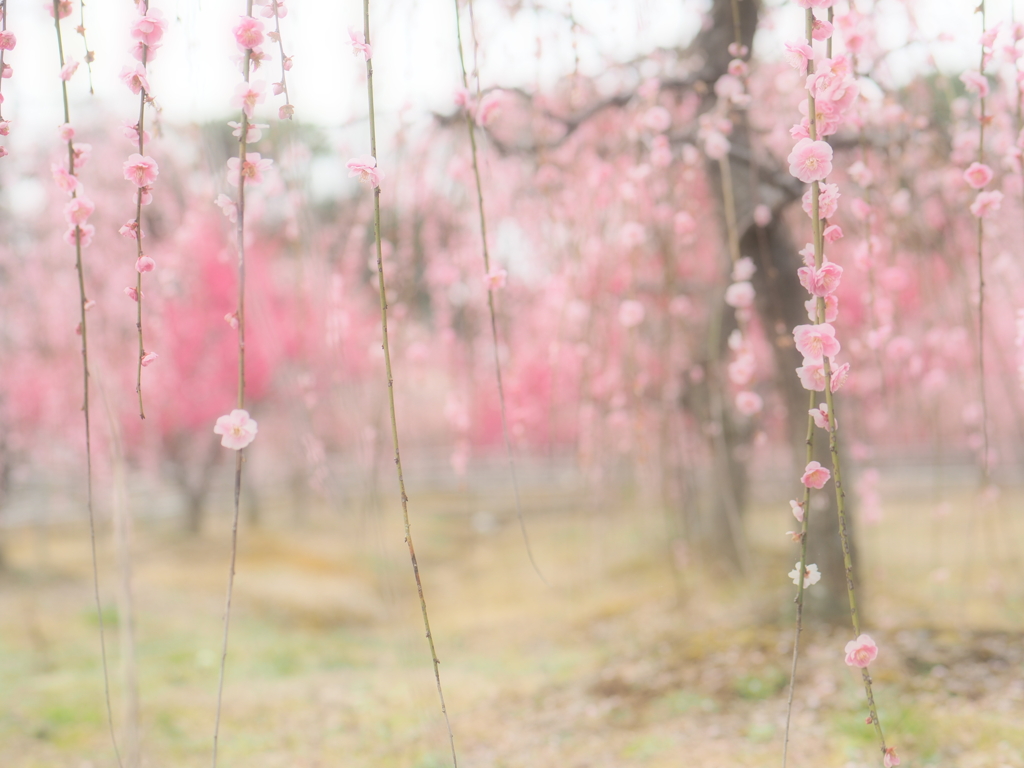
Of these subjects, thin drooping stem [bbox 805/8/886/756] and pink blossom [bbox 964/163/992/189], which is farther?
pink blossom [bbox 964/163/992/189]

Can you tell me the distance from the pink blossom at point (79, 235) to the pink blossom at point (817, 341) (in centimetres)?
90

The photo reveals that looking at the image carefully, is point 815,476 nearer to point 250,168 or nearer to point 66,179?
point 250,168

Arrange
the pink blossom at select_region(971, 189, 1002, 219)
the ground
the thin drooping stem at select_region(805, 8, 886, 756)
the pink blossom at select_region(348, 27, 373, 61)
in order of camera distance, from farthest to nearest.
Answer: the ground → the pink blossom at select_region(971, 189, 1002, 219) → the pink blossom at select_region(348, 27, 373, 61) → the thin drooping stem at select_region(805, 8, 886, 756)

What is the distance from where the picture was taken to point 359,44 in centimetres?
104

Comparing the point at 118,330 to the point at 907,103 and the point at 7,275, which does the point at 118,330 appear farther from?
the point at 907,103

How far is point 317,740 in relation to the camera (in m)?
2.82

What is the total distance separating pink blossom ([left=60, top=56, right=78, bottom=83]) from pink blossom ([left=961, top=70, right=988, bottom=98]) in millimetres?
1510

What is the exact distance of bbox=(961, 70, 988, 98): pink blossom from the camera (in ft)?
4.96

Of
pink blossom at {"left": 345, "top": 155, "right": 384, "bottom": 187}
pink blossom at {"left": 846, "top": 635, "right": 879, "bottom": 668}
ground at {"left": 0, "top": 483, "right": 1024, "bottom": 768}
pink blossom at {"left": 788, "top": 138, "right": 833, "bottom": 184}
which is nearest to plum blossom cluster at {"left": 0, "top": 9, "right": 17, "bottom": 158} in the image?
pink blossom at {"left": 345, "top": 155, "right": 384, "bottom": 187}

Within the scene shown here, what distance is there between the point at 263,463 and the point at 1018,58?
14029 millimetres

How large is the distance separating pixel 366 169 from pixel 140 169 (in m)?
0.30

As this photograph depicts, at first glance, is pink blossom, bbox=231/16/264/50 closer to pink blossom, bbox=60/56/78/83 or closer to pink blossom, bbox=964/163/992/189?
pink blossom, bbox=60/56/78/83

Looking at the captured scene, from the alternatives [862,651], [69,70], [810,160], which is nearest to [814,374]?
[810,160]

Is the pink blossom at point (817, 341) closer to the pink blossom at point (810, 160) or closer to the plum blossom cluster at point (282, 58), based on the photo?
the pink blossom at point (810, 160)
